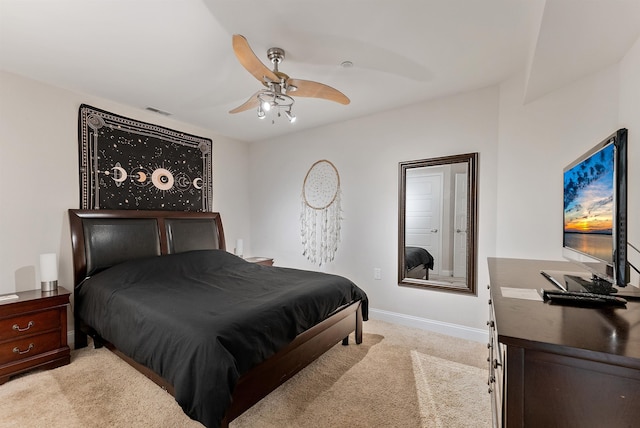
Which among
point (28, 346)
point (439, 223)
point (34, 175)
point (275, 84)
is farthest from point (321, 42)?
point (28, 346)

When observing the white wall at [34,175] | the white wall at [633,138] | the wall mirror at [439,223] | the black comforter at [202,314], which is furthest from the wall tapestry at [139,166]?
the white wall at [633,138]

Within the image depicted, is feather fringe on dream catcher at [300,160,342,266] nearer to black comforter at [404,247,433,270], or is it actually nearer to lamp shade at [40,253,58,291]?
black comforter at [404,247,433,270]

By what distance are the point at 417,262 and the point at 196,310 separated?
2360mm

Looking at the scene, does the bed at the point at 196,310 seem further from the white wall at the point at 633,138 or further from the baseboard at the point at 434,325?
the white wall at the point at 633,138

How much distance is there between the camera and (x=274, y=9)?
1705 mm

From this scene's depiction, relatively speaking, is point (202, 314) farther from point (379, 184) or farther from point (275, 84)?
point (379, 184)

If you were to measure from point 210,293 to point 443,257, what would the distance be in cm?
235

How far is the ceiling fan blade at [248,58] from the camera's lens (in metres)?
1.60

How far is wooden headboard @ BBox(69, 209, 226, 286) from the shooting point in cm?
273

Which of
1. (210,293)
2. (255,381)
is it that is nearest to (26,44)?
(210,293)

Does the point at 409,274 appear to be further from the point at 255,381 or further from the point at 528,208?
the point at 255,381

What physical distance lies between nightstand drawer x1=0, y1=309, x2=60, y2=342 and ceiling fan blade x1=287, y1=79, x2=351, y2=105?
2663 mm

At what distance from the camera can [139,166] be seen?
10.9 ft

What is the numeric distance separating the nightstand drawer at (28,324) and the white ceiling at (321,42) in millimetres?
2034
